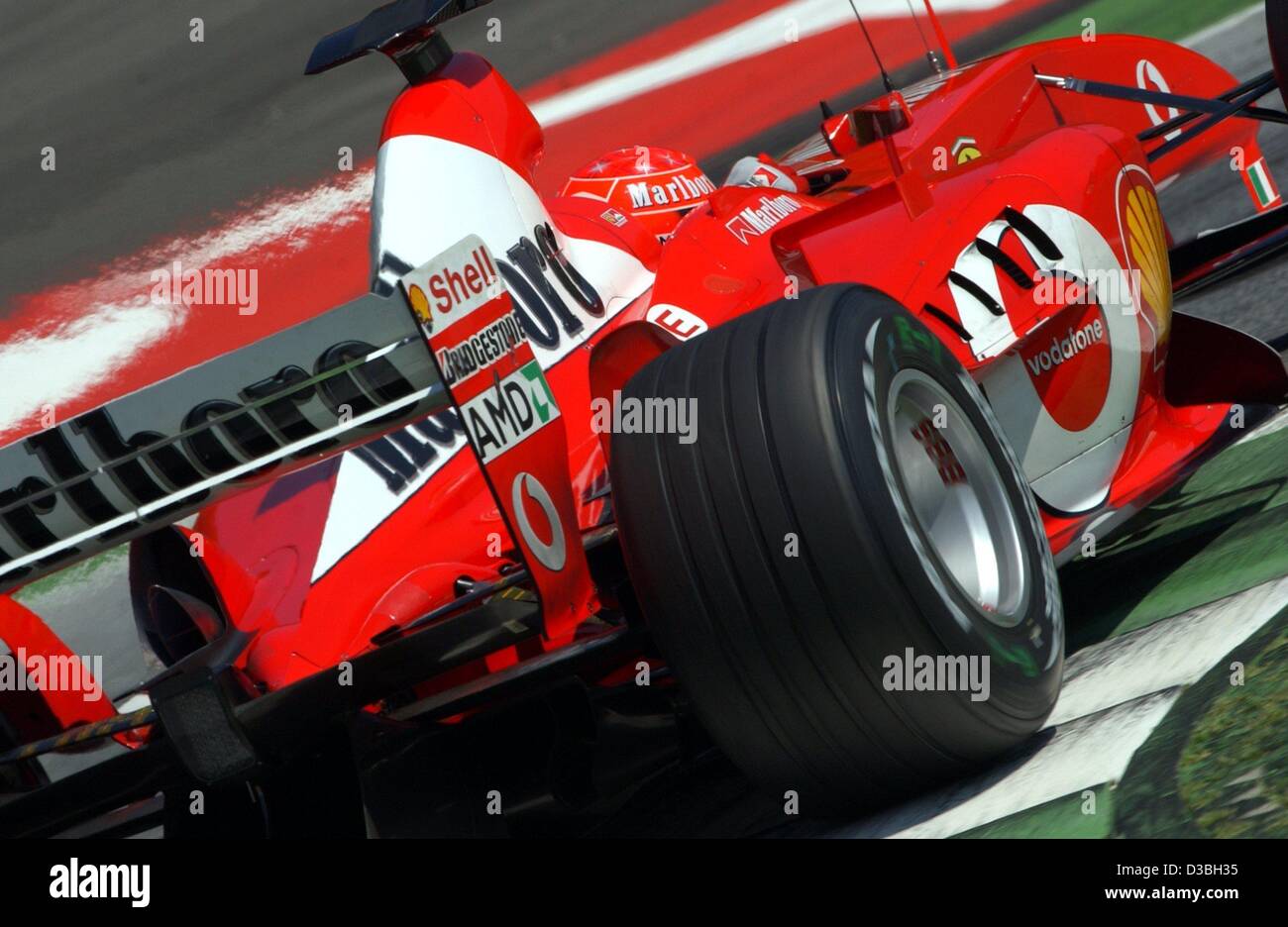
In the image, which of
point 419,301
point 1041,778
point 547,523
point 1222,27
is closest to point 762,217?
point 547,523

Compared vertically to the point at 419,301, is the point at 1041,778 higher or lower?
lower

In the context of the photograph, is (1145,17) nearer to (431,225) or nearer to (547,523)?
(431,225)

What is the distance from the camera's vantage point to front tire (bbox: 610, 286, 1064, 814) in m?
2.65

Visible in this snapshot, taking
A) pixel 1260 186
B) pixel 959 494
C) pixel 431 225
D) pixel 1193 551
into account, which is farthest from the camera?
pixel 1260 186

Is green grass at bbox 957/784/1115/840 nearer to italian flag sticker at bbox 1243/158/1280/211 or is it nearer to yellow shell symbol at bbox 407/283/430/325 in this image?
yellow shell symbol at bbox 407/283/430/325

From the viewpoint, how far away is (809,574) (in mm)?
2645

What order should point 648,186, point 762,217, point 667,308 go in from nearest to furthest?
point 667,308 → point 762,217 → point 648,186

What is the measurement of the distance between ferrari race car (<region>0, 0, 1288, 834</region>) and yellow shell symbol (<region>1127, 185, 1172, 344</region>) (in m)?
0.02

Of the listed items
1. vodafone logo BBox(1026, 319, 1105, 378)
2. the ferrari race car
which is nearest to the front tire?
the ferrari race car

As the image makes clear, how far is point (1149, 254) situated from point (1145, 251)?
2 cm
